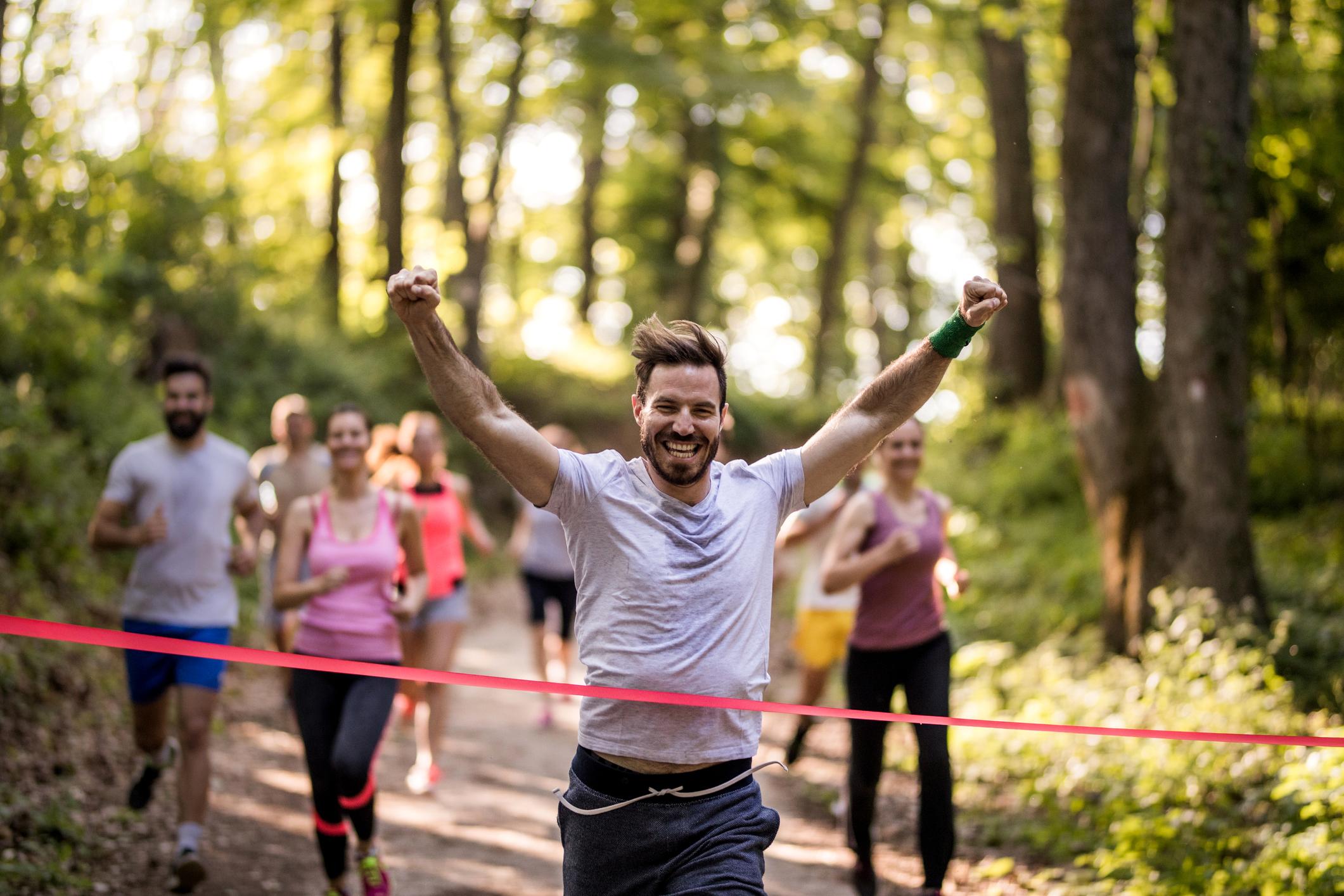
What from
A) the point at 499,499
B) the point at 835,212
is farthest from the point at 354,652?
the point at 835,212

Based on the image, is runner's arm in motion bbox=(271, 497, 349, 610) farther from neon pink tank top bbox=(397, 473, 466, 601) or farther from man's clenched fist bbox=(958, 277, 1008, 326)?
man's clenched fist bbox=(958, 277, 1008, 326)

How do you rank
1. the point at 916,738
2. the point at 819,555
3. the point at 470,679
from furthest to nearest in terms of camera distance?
the point at 819,555 < the point at 916,738 < the point at 470,679

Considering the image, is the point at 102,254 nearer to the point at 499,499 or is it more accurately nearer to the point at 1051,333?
the point at 499,499

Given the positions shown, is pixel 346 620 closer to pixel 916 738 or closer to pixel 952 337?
pixel 916 738

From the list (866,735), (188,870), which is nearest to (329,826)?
(188,870)

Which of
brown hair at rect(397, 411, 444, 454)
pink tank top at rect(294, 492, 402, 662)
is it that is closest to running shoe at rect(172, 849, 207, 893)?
pink tank top at rect(294, 492, 402, 662)

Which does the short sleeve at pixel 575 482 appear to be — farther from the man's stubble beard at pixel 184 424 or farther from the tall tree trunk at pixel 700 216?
the tall tree trunk at pixel 700 216

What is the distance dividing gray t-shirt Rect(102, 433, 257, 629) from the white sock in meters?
0.97

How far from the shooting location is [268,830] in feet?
25.1

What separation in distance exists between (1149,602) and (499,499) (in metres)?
16.4

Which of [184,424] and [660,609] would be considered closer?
[660,609]

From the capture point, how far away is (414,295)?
341 centimetres

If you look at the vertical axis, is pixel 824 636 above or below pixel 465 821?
above

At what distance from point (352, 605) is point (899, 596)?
103 inches
